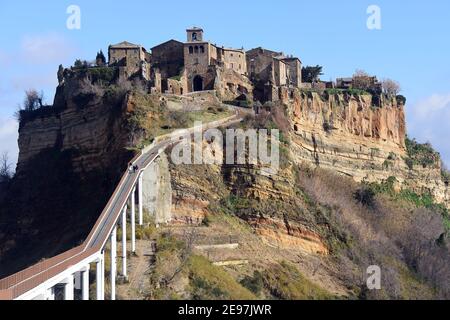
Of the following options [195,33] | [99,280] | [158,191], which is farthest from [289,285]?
[195,33]

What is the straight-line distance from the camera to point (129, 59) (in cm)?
7138

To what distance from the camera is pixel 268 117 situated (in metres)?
67.2

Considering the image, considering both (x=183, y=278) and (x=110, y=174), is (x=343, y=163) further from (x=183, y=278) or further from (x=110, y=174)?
(x=183, y=278)

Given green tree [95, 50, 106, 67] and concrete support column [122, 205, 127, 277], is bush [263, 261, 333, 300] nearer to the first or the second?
concrete support column [122, 205, 127, 277]

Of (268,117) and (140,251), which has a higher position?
(268,117)

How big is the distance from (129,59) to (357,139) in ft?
67.4

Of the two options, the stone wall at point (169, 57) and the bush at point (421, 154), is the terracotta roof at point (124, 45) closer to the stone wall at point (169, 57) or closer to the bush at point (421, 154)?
the stone wall at point (169, 57)

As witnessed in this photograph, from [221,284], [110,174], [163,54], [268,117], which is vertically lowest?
[221,284]

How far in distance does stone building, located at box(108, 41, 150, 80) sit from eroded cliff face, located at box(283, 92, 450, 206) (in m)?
10.7

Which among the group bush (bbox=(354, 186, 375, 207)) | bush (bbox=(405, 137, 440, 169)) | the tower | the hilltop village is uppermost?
the tower

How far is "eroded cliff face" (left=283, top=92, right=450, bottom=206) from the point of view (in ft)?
238

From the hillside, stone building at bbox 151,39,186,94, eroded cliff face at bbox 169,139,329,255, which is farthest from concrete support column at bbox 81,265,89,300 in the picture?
stone building at bbox 151,39,186,94
